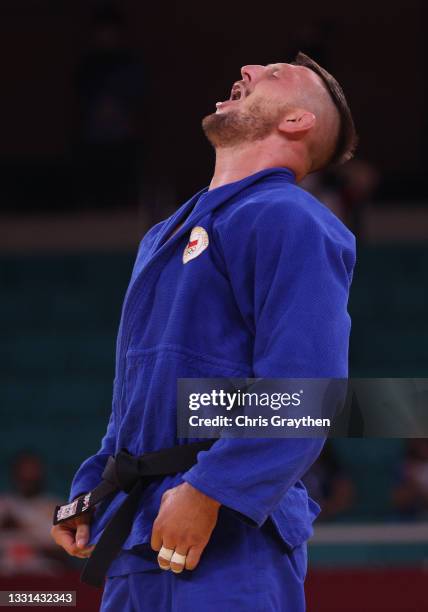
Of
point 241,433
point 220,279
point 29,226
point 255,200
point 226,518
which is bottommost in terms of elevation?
point 226,518

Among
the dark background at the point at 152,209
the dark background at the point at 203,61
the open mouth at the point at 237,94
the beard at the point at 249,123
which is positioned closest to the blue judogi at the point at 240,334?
the beard at the point at 249,123

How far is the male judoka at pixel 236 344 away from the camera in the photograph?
6.10 ft

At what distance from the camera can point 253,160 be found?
2186 mm

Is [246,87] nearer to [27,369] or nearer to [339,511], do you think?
[339,511]

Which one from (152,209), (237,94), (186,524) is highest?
(152,209)

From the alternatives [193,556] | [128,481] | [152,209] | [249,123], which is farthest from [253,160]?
[152,209]

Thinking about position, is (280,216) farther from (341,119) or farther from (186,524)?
(186,524)

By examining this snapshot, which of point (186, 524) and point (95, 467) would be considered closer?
point (186, 524)

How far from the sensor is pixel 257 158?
219cm

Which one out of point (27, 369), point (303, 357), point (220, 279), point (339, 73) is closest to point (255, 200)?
point (220, 279)

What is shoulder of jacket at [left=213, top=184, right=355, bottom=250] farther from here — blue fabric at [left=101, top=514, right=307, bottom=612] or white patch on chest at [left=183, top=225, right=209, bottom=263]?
blue fabric at [left=101, top=514, right=307, bottom=612]

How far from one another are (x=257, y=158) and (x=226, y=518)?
2.34ft

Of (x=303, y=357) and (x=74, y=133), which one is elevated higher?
(x=74, y=133)

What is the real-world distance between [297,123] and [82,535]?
0.90 metres
